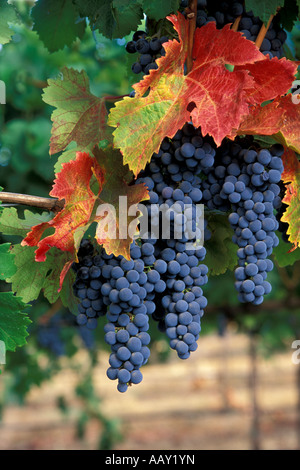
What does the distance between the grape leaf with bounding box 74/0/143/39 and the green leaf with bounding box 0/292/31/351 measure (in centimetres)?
45

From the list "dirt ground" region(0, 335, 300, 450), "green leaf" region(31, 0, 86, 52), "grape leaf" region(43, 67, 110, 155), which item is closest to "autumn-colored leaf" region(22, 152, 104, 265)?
"grape leaf" region(43, 67, 110, 155)

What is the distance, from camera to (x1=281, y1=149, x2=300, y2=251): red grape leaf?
0.76 meters

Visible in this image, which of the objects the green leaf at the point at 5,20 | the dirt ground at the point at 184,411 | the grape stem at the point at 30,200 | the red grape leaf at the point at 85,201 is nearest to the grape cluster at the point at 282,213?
the red grape leaf at the point at 85,201

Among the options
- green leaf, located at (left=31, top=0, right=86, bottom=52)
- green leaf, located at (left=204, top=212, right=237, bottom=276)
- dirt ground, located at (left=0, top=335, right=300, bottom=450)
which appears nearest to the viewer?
green leaf, located at (left=204, top=212, right=237, bottom=276)

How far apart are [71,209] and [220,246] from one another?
297mm

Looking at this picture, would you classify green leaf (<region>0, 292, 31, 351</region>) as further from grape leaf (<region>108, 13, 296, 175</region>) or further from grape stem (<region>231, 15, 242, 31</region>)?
grape stem (<region>231, 15, 242, 31</region>)

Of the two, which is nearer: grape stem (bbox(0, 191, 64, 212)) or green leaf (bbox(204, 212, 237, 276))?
grape stem (bbox(0, 191, 64, 212))

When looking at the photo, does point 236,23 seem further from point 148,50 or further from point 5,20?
point 5,20

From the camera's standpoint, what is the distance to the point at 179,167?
0.74 meters

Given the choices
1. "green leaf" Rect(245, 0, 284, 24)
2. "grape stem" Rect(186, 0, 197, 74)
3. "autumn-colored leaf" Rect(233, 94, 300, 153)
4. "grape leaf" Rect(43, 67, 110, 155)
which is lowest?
"autumn-colored leaf" Rect(233, 94, 300, 153)

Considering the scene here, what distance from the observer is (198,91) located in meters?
0.72

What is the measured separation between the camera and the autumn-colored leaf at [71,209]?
0.70m

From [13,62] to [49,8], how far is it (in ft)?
6.34

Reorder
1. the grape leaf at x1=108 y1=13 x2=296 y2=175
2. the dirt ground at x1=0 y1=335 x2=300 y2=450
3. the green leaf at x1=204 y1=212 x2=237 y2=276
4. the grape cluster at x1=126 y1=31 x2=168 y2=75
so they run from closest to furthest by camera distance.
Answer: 1. the grape leaf at x1=108 y1=13 x2=296 y2=175
2. the grape cluster at x1=126 y1=31 x2=168 y2=75
3. the green leaf at x1=204 y1=212 x2=237 y2=276
4. the dirt ground at x1=0 y1=335 x2=300 y2=450
